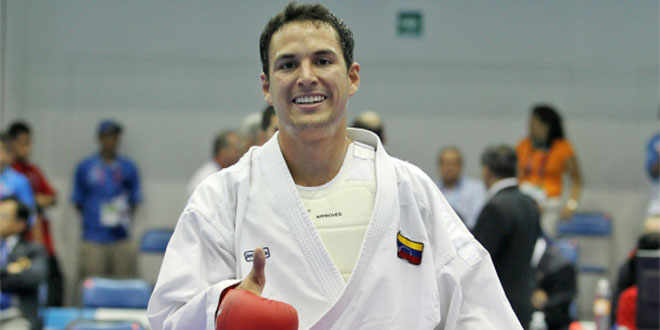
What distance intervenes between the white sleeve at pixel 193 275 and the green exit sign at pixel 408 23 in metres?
6.36

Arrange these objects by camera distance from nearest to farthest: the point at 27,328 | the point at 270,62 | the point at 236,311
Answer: the point at 236,311, the point at 270,62, the point at 27,328

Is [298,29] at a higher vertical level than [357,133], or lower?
higher

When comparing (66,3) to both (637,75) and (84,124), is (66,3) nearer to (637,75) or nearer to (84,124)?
(84,124)

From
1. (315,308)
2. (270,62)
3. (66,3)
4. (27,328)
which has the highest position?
(66,3)

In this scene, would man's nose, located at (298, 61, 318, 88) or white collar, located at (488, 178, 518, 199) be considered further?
white collar, located at (488, 178, 518, 199)

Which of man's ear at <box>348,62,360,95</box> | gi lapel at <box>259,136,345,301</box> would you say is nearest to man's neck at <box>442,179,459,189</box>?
man's ear at <box>348,62,360,95</box>

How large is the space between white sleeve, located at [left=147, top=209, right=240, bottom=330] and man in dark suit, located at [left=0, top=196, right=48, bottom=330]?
2.92m

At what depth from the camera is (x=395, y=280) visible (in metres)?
1.91

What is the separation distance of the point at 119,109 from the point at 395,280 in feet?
22.0

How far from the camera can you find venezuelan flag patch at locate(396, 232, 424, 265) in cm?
194

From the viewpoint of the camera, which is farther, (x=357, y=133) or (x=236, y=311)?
(x=357, y=133)

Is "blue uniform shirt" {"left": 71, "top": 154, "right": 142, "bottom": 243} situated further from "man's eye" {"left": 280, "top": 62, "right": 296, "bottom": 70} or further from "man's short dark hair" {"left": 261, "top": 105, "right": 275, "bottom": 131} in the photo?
"man's eye" {"left": 280, "top": 62, "right": 296, "bottom": 70}

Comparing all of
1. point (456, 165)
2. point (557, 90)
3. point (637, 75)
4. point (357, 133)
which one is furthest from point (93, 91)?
point (357, 133)

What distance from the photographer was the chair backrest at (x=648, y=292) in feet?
12.7
